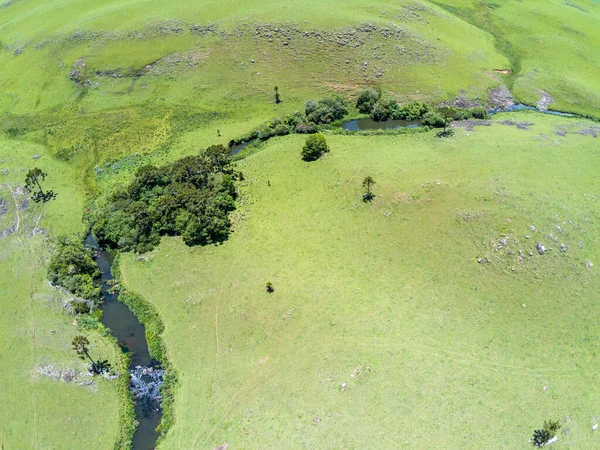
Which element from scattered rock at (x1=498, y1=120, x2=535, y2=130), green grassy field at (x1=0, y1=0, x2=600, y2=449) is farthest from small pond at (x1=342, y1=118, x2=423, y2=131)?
scattered rock at (x1=498, y1=120, x2=535, y2=130)

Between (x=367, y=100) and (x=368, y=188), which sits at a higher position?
(x=367, y=100)

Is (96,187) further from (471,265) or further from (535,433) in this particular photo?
(535,433)

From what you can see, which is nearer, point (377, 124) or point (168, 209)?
point (168, 209)

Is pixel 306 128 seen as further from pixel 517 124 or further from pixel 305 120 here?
pixel 517 124

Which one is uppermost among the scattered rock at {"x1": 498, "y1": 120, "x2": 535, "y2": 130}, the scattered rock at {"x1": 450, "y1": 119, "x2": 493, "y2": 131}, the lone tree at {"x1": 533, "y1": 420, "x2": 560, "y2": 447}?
the scattered rock at {"x1": 450, "y1": 119, "x2": 493, "y2": 131}

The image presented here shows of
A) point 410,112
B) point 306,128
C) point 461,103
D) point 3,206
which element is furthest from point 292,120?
point 3,206

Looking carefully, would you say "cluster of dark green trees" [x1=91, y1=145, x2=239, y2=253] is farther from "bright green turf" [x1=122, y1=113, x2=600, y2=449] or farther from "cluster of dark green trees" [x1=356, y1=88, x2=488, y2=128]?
"cluster of dark green trees" [x1=356, y1=88, x2=488, y2=128]
